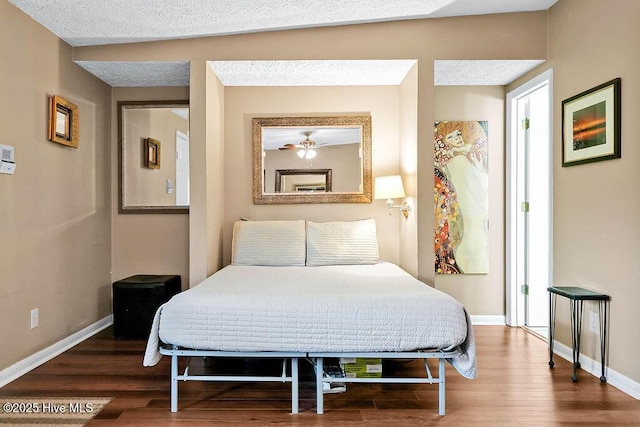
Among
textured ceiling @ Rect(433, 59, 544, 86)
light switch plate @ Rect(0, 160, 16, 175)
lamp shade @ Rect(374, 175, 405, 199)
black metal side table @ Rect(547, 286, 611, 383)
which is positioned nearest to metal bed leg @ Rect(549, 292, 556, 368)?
black metal side table @ Rect(547, 286, 611, 383)

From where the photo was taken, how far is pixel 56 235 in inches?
124

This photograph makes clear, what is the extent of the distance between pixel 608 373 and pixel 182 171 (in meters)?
3.69

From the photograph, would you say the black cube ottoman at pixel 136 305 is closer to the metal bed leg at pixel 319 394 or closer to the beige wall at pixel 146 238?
the beige wall at pixel 146 238

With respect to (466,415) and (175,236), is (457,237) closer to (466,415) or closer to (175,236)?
(466,415)

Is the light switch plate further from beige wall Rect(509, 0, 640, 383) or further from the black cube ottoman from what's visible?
beige wall Rect(509, 0, 640, 383)

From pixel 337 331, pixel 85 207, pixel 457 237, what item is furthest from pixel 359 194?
pixel 85 207

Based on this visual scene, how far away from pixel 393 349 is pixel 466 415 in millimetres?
521

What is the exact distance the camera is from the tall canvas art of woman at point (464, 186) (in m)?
3.93

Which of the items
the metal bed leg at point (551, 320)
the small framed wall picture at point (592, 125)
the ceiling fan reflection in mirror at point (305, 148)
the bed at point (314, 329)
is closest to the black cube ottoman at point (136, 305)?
the bed at point (314, 329)

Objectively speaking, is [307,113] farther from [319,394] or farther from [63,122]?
[319,394]

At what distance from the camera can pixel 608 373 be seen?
264cm

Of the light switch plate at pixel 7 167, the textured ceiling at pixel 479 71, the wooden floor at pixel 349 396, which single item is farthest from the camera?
the textured ceiling at pixel 479 71

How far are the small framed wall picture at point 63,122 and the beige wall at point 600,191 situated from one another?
3.72 meters

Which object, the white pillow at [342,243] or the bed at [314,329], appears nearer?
the bed at [314,329]
